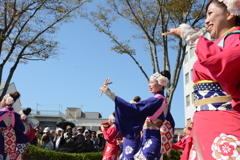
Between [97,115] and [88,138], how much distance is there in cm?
2894

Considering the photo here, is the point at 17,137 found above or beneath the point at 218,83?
beneath

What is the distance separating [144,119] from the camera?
164 inches

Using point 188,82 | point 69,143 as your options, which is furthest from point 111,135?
point 188,82

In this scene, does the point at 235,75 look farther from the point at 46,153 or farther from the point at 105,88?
the point at 46,153

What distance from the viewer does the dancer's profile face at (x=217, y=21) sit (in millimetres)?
2076

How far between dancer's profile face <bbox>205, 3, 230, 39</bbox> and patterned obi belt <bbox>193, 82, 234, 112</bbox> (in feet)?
1.29

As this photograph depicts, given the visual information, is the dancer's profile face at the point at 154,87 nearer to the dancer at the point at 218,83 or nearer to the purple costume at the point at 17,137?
the dancer at the point at 218,83

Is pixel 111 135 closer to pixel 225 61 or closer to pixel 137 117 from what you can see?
pixel 137 117

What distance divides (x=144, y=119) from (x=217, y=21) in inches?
91.1

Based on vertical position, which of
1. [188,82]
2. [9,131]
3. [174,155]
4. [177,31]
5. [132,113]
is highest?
[188,82]

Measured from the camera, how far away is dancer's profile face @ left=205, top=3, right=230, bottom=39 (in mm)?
2076

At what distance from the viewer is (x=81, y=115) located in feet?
128

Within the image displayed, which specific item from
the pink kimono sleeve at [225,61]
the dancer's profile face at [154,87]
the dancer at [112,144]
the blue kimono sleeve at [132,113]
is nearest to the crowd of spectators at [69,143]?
the dancer at [112,144]

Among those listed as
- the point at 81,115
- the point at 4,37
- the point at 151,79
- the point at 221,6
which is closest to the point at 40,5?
the point at 4,37
